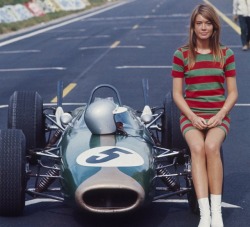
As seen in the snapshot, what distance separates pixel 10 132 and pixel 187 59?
1.71 m

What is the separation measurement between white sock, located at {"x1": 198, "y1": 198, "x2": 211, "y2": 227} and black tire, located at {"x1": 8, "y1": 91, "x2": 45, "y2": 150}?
3200mm

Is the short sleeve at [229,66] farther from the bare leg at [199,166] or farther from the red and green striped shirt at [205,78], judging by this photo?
the bare leg at [199,166]

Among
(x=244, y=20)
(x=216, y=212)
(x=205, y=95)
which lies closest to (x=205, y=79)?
(x=205, y=95)

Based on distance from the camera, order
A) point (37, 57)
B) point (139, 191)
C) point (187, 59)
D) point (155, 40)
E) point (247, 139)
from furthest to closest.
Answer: point (155, 40) → point (37, 57) → point (247, 139) → point (187, 59) → point (139, 191)

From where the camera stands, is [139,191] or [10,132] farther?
[10,132]

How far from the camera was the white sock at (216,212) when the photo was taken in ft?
24.1

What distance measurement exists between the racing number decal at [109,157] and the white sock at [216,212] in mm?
675

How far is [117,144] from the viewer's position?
795cm

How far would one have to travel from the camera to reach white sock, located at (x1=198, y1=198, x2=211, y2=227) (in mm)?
7316

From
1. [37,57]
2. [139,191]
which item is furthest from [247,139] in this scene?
[37,57]

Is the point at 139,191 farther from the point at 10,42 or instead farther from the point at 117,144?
the point at 10,42

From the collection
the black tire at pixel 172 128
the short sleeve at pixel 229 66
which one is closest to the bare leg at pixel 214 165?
the short sleeve at pixel 229 66

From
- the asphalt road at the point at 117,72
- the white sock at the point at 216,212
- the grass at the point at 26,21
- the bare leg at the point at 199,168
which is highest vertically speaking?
the bare leg at the point at 199,168

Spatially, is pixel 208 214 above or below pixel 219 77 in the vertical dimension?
below
